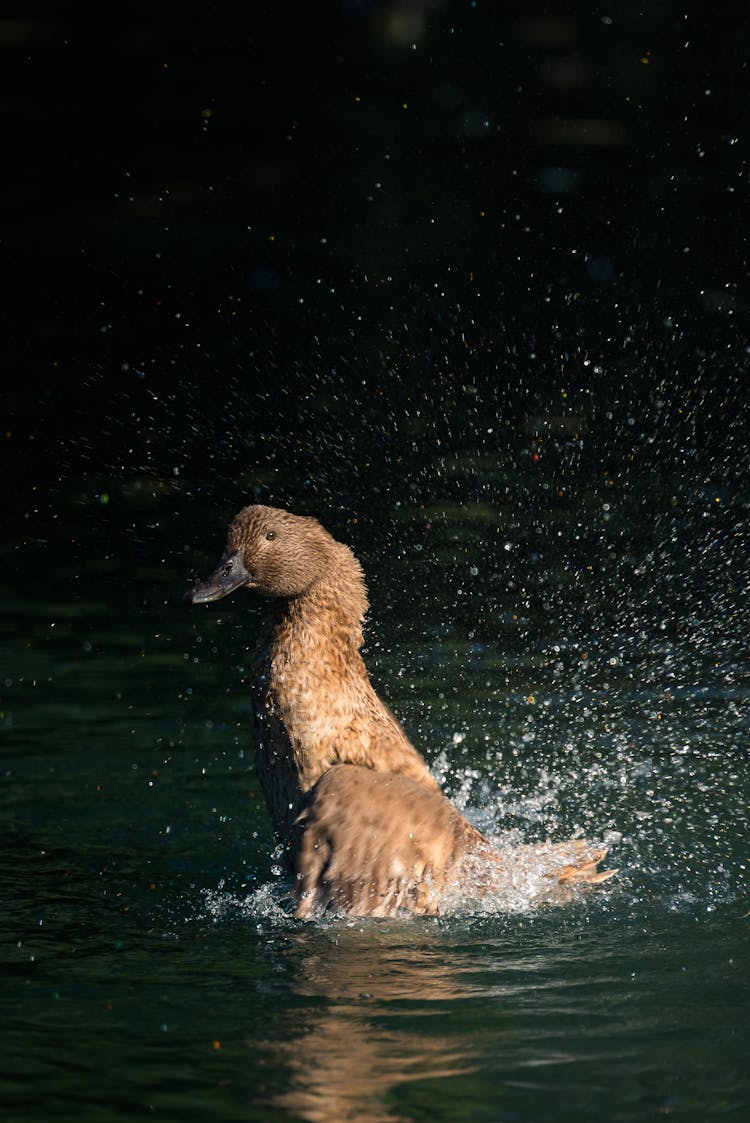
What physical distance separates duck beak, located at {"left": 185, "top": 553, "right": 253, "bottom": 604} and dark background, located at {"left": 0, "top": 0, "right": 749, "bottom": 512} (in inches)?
139

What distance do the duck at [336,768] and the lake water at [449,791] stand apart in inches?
5.4

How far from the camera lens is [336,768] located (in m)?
5.48

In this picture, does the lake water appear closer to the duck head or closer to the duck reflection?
the duck reflection

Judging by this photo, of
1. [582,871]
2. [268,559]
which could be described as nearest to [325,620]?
[268,559]

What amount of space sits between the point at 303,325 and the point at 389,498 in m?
1.25

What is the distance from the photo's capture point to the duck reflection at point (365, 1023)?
3475 millimetres

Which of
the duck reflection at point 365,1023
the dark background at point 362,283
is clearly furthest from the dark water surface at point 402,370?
the duck reflection at point 365,1023

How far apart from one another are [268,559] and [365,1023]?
224cm

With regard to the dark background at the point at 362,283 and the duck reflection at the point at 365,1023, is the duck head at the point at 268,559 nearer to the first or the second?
the duck reflection at the point at 365,1023

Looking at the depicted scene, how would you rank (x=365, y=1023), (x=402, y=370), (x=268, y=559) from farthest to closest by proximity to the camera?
(x=402, y=370) < (x=268, y=559) < (x=365, y=1023)

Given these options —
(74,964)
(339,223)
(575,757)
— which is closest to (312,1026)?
(74,964)

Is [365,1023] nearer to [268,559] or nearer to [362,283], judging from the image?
[268,559]

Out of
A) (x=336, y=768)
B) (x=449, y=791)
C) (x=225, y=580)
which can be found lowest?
(x=336, y=768)

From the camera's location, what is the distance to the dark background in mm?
9273
